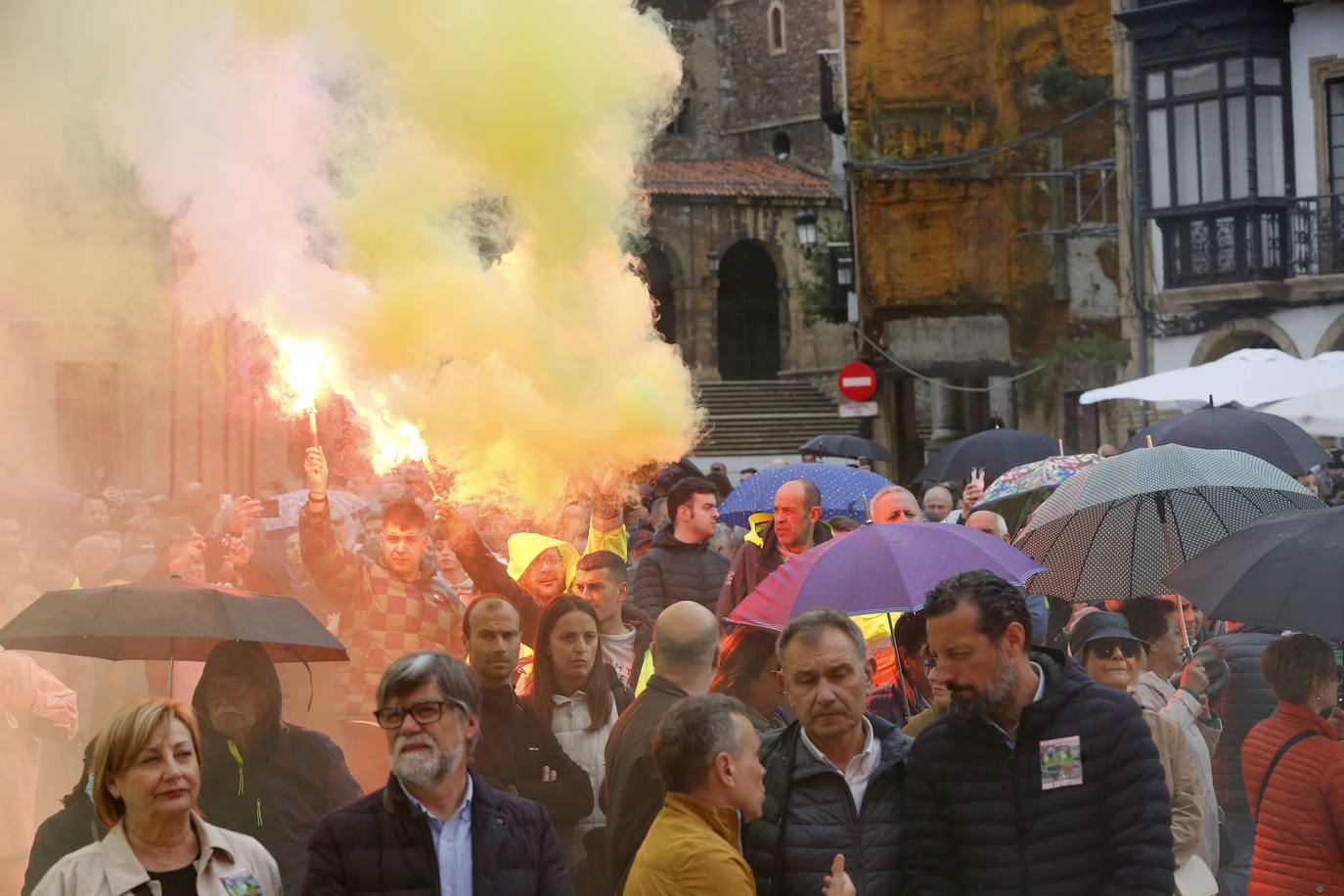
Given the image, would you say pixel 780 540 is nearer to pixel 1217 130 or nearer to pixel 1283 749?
pixel 1283 749

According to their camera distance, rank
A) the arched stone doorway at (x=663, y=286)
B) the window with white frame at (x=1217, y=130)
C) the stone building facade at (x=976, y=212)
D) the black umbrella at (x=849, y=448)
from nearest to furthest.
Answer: the black umbrella at (x=849, y=448) → the window with white frame at (x=1217, y=130) → the stone building facade at (x=976, y=212) → the arched stone doorway at (x=663, y=286)

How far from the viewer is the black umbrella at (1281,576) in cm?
521

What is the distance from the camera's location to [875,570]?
6.00 m

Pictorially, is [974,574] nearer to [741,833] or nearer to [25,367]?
[741,833]

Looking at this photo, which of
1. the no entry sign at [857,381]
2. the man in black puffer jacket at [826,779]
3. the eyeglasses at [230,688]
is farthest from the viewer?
the no entry sign at [857,381]

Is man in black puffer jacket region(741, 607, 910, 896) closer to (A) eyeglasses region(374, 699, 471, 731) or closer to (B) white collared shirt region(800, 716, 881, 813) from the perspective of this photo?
(B) white collared shirt region(800, 716, 881, 813)

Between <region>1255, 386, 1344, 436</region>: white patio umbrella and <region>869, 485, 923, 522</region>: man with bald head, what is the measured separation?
4767 millimetres

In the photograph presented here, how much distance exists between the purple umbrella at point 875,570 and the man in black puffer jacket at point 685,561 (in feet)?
7.51

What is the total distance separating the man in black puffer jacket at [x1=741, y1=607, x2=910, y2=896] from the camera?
4172 millimetres

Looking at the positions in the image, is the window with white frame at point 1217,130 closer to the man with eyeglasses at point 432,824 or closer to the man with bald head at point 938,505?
the man with bald head at point 938,505

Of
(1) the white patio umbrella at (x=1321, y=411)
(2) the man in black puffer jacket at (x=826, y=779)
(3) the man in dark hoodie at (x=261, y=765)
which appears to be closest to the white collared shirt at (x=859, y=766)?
(2) the man in black puffer jacket at (x=826, y=779)

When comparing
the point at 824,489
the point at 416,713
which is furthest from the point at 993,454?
the point at 416,713

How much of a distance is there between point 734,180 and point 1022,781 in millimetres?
41594

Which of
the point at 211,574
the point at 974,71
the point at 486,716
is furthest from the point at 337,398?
the point at 974,71
